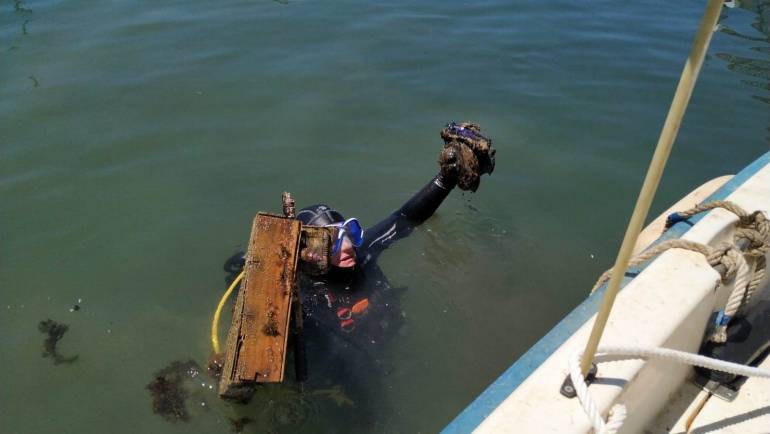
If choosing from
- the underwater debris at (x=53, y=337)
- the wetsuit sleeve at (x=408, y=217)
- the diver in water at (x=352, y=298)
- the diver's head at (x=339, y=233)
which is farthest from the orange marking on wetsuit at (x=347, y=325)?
the underwater debris at (x=53, y=337)

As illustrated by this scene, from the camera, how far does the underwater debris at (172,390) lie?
338cm

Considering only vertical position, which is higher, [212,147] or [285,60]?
[285,60]

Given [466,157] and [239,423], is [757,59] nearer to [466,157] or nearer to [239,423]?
[466,157]

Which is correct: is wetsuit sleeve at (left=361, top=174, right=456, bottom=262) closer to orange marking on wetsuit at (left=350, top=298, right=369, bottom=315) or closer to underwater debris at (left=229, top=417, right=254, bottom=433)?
orange marking on wetsuit at (left=350, top=298, right=369, bottom=315)

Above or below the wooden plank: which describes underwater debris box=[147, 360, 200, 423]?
below

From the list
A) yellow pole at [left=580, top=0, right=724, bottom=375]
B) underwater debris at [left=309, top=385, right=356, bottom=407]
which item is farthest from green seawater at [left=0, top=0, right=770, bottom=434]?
yellow pole at [left=580, top=0, right=724, bottom=375]

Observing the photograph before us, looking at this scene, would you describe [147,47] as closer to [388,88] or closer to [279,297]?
[388,88]

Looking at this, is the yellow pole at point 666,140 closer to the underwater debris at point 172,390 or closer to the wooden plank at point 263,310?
the wooden plank at point 263,310

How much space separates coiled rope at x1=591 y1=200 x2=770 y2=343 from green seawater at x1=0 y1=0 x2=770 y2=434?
1592 mm

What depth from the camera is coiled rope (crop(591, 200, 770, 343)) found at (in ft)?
7.71

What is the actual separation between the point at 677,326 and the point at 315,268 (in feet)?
5.48

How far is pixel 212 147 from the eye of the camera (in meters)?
5.61

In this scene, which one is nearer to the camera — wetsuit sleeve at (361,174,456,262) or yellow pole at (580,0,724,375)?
yellow pole at (580,0,724,375)

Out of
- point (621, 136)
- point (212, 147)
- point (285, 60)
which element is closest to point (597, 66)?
point (621, 136)
